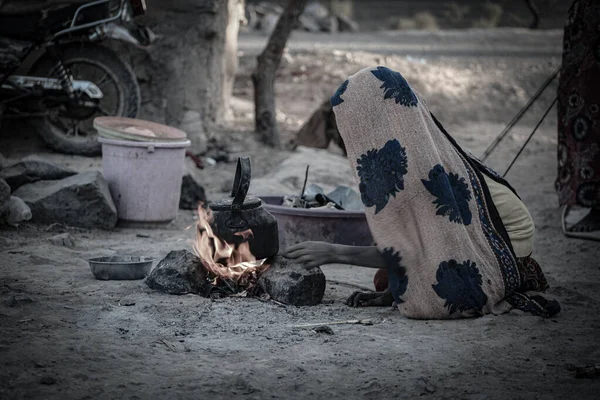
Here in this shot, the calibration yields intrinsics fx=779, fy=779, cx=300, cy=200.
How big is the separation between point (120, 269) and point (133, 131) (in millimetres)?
1714

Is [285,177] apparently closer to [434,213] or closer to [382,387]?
[434,213]

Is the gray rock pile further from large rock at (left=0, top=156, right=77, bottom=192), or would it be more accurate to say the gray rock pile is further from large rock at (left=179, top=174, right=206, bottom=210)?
large rock at (left=179, top=174, right=206, bottom=210)

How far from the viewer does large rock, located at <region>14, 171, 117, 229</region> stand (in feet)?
17.9

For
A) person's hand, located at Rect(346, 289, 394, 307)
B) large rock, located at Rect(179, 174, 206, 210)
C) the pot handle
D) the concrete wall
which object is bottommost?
large rock, located at Rect(179, 174, 206, 210)

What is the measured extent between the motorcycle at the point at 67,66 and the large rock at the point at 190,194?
1327mm

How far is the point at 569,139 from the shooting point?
21.4ft

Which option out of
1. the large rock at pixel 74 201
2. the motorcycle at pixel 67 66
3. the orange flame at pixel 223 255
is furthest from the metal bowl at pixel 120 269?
the motorcycle at pixel 67 66

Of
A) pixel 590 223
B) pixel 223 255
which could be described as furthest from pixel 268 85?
pixel 223 255

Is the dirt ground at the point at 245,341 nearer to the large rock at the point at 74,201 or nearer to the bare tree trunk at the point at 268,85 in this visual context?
the large rock at the point at 74,201

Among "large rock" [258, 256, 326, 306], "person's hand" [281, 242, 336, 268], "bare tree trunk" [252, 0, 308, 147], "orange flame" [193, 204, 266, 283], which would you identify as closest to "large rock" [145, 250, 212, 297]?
"orange flame" [193, 204, 266, 283]

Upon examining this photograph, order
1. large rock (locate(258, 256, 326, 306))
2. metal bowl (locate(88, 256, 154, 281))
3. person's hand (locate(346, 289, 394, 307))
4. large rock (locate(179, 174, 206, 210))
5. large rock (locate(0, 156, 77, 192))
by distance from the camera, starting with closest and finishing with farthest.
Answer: large rock (locate(258, 256, 326, 306)) → person's hand (locate(346, 289, 394, 307)) → metal bowl (locate(88, 256, 154, 281)) → large rock (locate(0, 156, 77, 192)) → large rock (locate(179, 174, 206, 210))

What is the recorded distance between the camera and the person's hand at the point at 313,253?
377 centimetres

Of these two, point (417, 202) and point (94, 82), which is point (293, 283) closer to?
point (417, 202)

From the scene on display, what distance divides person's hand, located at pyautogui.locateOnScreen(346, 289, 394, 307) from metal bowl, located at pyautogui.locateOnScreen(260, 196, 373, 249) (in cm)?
98
